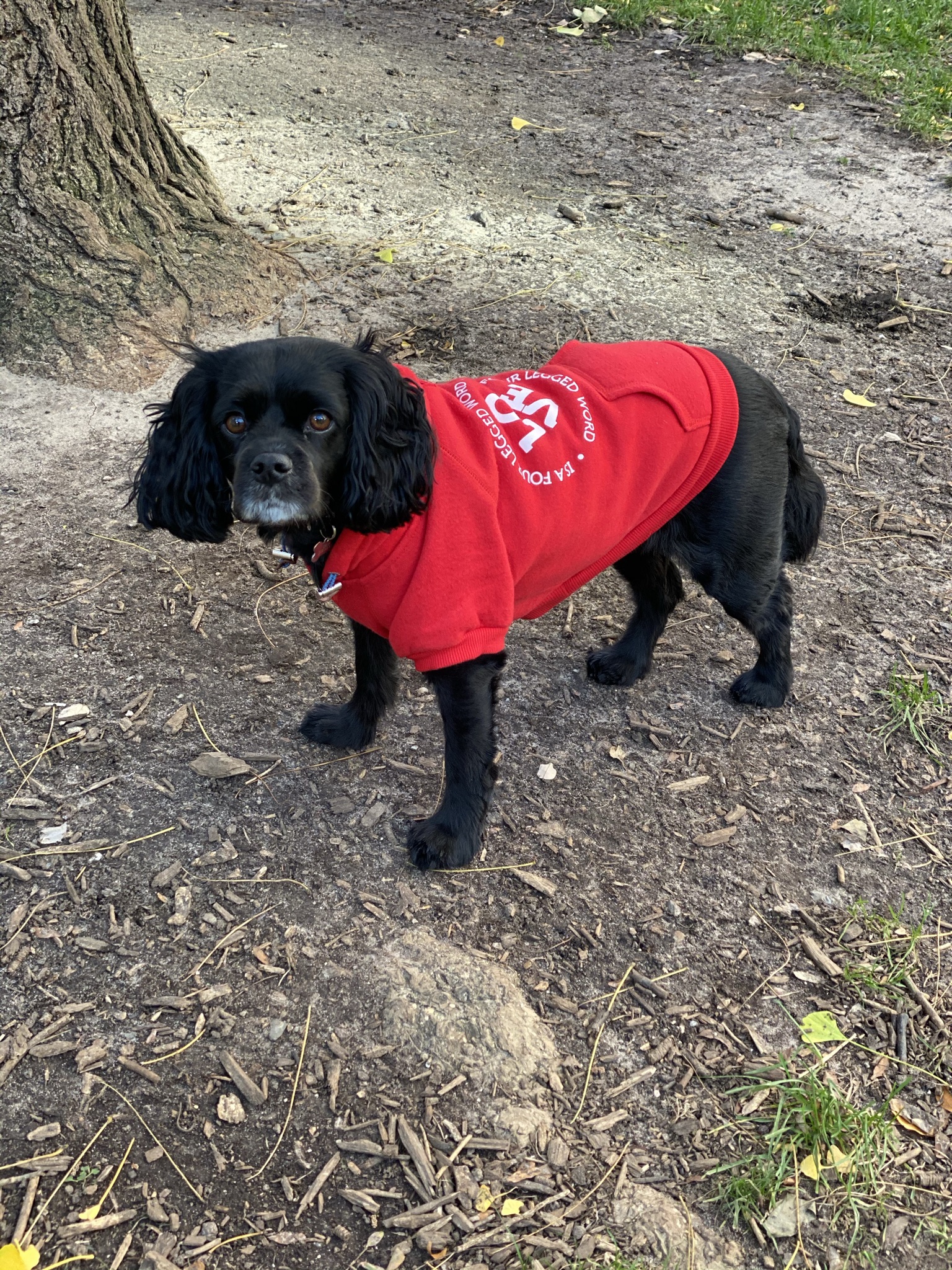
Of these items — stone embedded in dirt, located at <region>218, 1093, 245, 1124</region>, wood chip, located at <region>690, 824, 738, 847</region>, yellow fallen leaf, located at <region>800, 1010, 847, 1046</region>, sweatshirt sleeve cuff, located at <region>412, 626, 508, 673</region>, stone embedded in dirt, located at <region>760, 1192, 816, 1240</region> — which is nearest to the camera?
stone embedded in dirt, located at <region>760, 1192, 816, 1240</region>

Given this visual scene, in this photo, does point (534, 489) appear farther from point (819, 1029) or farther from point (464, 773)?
point (819, 1029)

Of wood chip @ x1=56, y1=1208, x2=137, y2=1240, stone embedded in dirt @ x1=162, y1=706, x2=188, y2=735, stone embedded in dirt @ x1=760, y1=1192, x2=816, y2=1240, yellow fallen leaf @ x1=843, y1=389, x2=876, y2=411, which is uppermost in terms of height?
yellow fallen leaf @ x1=843, y1=389, x2=876, y2=411

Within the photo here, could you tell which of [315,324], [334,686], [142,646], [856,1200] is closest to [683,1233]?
[856,1200]

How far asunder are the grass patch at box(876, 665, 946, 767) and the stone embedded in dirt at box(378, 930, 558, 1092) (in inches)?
67.7

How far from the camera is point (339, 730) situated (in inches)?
141

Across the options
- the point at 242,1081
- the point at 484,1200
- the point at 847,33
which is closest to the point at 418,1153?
the point at 484,1200

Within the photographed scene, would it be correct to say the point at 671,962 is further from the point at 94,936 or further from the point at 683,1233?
the point at 94,936

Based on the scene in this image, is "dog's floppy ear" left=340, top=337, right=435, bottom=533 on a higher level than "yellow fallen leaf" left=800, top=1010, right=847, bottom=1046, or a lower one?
higher

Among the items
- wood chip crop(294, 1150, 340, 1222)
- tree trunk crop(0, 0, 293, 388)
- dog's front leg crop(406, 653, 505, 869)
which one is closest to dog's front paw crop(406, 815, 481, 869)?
dog's front leg crop(406, 653, 505, 869)

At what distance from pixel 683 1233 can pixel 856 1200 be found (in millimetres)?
417

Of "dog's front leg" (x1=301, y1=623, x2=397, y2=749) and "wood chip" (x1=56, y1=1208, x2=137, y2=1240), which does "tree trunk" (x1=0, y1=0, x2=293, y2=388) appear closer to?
"dog's front leg" (x1=301, y1=623, x2=397, y2=749)

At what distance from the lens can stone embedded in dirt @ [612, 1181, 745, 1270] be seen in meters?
2.34

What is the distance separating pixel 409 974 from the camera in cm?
288

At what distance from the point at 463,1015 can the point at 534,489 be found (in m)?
1.47
